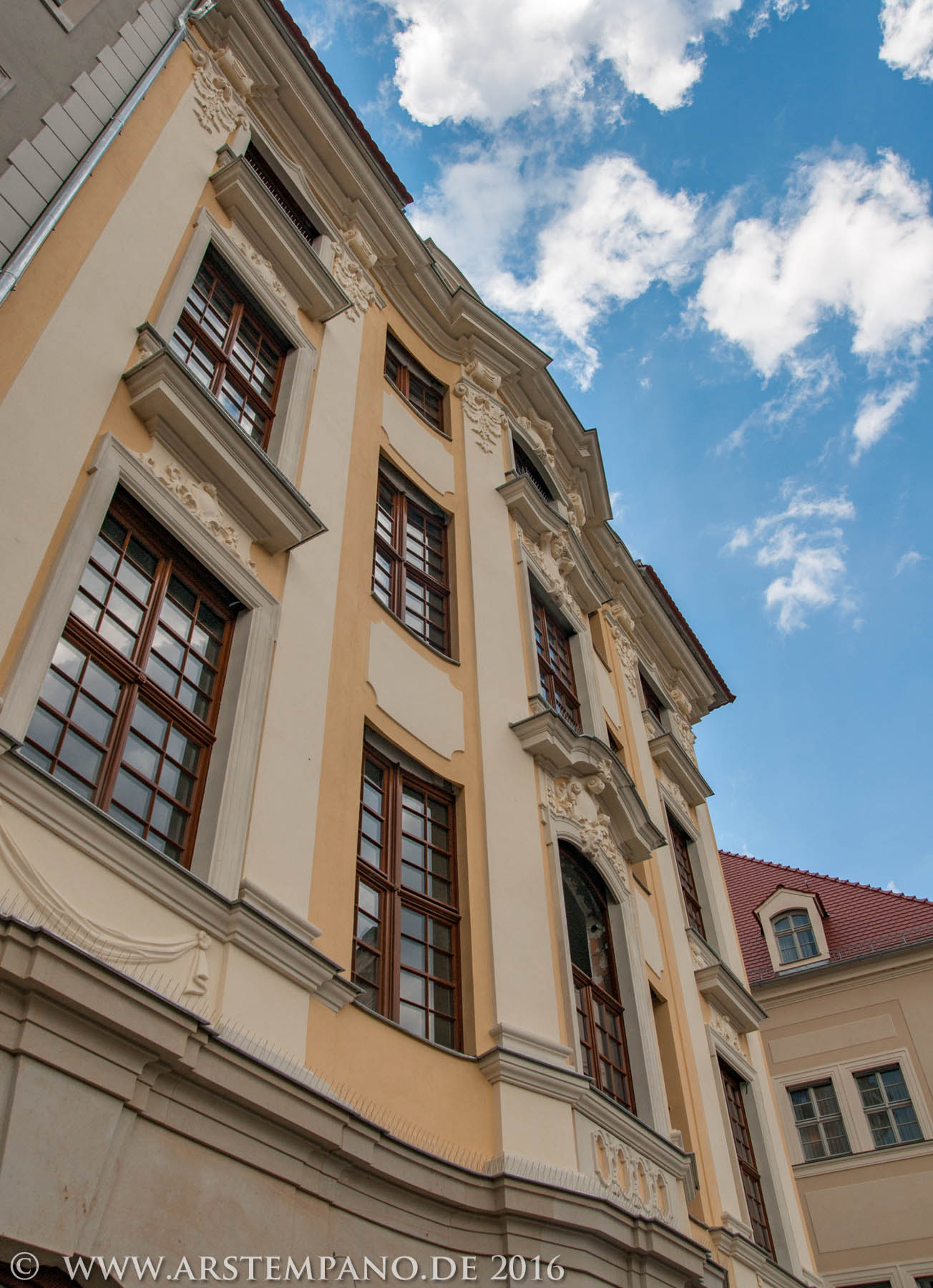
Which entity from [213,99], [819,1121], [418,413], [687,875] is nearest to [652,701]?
[687,875]

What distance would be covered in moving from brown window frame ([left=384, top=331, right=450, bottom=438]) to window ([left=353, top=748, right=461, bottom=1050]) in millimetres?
6515

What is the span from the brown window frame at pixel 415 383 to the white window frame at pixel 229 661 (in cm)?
667

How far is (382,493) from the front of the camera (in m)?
13.2

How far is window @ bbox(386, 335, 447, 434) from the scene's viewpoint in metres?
15.3

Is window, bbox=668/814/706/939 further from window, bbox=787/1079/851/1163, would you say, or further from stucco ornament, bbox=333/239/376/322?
stucco ornament, bbox=333/239/376/322

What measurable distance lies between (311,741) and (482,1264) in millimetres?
4166

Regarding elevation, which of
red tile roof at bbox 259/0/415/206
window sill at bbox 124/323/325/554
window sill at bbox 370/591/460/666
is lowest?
window sill at bbox 124/323/325/554

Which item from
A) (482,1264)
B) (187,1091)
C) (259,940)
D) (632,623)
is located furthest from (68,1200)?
(632,623)

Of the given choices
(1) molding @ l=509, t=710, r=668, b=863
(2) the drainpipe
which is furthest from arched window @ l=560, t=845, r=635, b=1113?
(2) the drainpipe

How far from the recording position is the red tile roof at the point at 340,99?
14578 millimetres

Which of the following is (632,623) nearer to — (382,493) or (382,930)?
(382,493)

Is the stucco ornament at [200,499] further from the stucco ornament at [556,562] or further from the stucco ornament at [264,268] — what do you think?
the stucco ornament at [556,562]

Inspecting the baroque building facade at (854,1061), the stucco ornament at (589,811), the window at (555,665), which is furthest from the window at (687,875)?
the baroque building facade at (854,1061)

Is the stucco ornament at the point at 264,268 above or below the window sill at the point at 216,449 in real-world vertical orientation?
above
